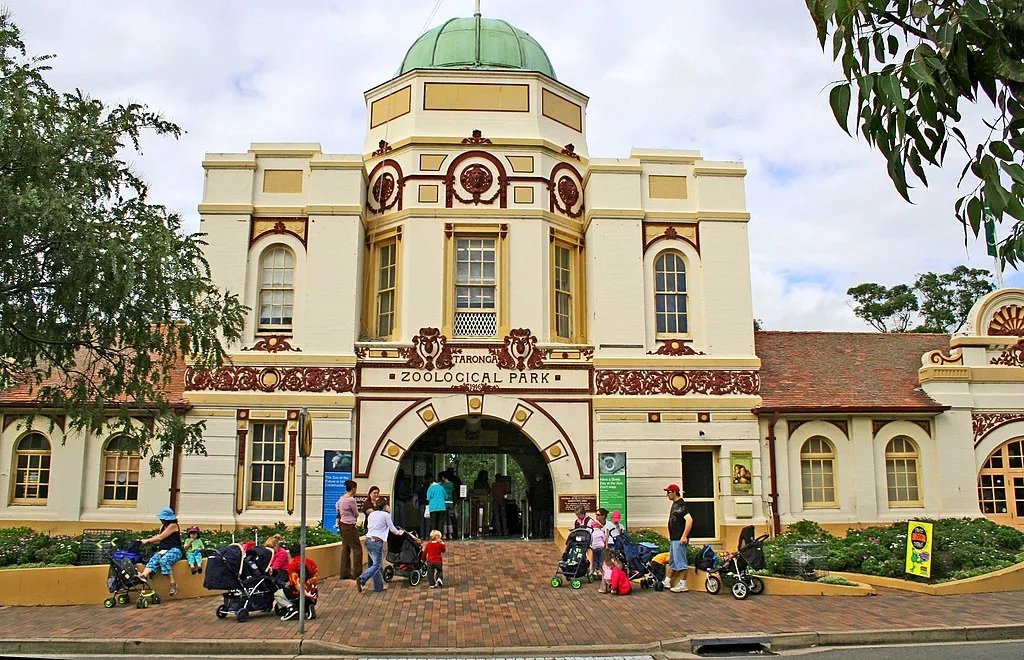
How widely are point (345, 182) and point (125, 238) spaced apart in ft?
32.0

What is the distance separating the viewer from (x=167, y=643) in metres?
11.5

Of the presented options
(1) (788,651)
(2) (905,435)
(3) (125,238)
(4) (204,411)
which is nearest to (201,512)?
(4) (204,411)

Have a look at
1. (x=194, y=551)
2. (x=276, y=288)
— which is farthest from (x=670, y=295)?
(x=194, y=551)

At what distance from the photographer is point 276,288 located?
856 inches

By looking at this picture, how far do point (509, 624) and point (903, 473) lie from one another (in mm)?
13047

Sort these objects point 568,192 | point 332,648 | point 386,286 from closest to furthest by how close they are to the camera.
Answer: point 332,648
point 386,286
point 568,192

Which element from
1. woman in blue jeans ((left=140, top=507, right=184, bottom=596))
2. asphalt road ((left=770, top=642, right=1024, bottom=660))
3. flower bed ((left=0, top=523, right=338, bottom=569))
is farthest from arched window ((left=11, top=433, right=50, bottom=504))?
asphalt road ((left=770, top=642, right=1024, bottom=660))

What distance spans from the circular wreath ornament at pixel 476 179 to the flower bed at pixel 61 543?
880cm

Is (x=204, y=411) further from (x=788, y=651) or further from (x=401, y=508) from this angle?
(x=788, y=651)

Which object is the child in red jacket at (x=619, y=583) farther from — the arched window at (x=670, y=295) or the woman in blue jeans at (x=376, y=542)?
the arched window at (x=670, y=295)

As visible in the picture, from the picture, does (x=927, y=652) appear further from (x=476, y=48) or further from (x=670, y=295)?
(x=476, y=48)

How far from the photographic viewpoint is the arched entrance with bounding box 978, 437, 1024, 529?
21.7 m

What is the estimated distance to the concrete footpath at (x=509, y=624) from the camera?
452 inches

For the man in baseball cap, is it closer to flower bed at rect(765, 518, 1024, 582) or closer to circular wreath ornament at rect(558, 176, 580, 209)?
flower bed at rect(765, 518, 1024, 582)
